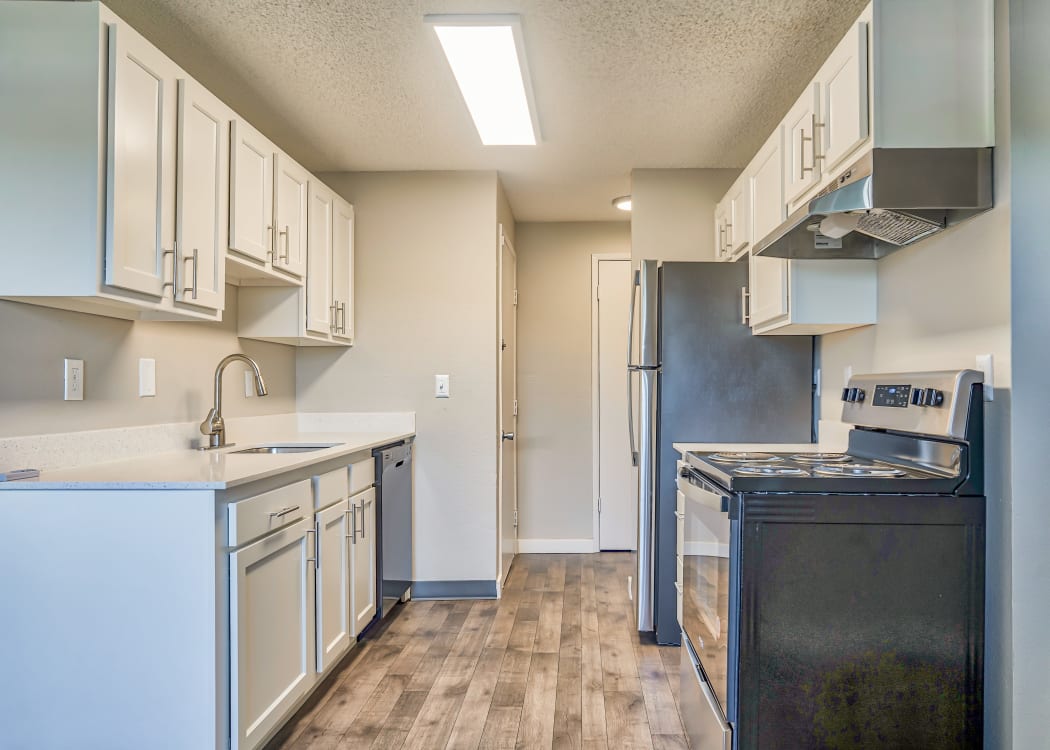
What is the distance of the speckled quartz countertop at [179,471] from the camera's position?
1640 mm

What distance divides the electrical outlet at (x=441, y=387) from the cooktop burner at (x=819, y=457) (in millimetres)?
1885

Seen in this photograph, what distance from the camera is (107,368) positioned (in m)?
2.15

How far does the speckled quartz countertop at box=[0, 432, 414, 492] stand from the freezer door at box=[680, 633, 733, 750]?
1.33 m

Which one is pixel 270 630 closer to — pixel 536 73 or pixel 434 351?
pixel 434 351

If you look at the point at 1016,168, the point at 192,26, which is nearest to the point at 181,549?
the point at 192,26

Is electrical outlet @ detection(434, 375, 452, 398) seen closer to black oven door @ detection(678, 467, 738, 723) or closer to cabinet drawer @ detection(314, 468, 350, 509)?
cabinet drawer @ detection(314, 468, 350, 509)

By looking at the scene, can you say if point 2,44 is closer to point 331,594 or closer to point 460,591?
point 331,594

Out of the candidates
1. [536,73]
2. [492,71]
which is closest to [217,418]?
[492,71]

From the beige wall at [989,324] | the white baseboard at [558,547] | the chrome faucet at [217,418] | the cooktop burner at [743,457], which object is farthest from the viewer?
the white baseboard at [558,547]

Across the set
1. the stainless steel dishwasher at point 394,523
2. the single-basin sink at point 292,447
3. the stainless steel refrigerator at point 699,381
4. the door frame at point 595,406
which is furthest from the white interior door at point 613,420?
the single-basin sink at point 292,447

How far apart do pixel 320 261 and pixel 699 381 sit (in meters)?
1.78

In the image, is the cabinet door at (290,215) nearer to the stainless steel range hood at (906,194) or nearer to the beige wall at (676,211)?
the beige wall at (676,211)

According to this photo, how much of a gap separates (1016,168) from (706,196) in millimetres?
2071

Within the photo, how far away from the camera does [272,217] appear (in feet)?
8.67
